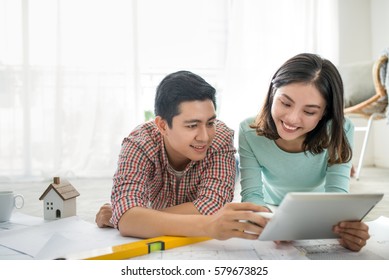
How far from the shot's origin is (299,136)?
→ 926 millimetres

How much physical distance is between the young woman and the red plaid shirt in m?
0.08

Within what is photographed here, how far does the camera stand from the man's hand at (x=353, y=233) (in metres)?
0.59

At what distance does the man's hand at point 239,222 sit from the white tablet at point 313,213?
0.02 metres

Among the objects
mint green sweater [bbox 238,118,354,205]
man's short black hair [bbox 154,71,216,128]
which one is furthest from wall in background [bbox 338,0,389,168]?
man's short black hair [bbox 154,71,216,128]

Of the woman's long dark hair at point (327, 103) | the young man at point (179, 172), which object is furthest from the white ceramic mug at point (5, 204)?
the woman's long dark hair at point (327, 103)

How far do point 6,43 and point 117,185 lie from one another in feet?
6.05

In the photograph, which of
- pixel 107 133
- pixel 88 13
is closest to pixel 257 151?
pixel 107 133

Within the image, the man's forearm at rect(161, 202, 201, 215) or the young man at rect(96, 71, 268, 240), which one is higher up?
the young man at rect(96, 71, 268, 240)

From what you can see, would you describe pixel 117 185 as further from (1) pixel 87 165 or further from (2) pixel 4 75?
(2) pixel 4 75

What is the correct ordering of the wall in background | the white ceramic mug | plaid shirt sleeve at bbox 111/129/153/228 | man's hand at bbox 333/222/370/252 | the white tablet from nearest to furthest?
the white tablet → man's hand at bbox 333/222/370/252 → plaid shirt sleeve at bbox 111/129/153/228 → the white ceramic mug → the wall in background

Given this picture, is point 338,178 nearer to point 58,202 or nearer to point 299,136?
point 299,136

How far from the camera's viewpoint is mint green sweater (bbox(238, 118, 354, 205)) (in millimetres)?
890

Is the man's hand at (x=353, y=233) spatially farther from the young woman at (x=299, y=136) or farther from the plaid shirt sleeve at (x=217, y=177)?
the plaid shirt sleeve at (x=217, y=177)

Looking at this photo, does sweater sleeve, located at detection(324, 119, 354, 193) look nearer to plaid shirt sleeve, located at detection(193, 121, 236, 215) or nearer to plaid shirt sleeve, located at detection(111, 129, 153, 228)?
plaid shirt sleeve, located at detection(193, 121, 236, 215)
